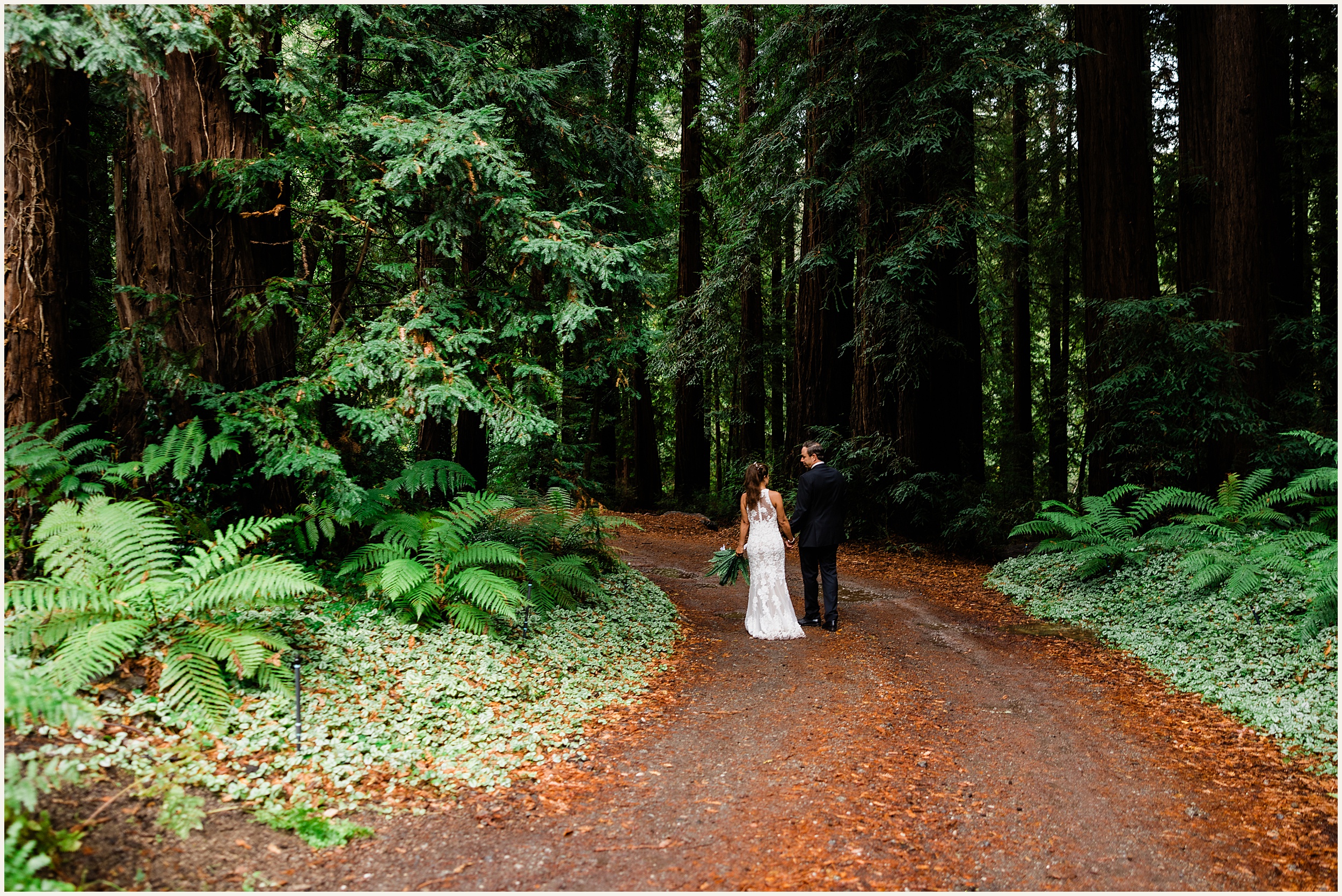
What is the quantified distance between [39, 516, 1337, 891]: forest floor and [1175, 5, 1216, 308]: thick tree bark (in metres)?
7.66

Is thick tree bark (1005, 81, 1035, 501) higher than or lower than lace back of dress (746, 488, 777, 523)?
higher

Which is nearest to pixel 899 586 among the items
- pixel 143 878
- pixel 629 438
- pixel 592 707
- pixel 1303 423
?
pixel 1303 423

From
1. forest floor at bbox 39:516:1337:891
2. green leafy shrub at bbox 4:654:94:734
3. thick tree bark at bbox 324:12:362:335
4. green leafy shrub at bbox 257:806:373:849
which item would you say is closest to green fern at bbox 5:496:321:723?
green leafy shrub at bbox 4:654:94:734

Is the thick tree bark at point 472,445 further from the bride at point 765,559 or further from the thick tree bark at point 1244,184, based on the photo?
the thick tree bark at point 1244,184

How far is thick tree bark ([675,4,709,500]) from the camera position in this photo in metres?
17.6

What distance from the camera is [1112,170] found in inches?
435

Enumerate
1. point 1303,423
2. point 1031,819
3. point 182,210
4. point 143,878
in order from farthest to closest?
point 1303,423
point 182,210
point 1031,819
point 143,878

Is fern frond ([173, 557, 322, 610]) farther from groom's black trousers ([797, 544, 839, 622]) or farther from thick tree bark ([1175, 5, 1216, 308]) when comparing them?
thick tree bark ([1175, 5, 1216, 308])

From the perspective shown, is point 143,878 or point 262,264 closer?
point 143,878

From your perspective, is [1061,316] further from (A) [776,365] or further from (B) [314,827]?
(B) [314,827]

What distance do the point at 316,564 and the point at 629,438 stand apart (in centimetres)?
1944

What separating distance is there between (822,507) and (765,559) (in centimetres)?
81

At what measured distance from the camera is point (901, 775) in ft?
14.9

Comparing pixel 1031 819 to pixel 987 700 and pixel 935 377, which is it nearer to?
pixel 987 700
